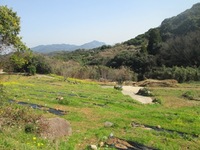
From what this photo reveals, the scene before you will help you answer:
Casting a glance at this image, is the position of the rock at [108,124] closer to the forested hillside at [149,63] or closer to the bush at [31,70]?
the forested hillside at [149,63]

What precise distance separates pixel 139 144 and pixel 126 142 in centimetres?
60

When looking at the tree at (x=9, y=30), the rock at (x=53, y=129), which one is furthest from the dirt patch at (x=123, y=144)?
the tree at (x=9, y=30)

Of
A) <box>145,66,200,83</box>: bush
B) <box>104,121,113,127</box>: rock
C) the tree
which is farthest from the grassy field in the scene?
<box>145,66,200,83</box>: bush

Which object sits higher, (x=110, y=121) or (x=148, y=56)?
(x=148, y=56)

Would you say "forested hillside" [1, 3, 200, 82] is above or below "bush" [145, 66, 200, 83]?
above

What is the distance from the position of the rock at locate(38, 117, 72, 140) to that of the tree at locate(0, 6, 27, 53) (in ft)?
13.7

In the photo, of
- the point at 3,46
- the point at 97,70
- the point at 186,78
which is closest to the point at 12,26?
the point at 3,46

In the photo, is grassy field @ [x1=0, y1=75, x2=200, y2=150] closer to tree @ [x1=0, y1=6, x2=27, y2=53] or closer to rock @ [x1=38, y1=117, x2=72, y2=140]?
rock @ [x1=38, y1=117, x2=72, y2=140]

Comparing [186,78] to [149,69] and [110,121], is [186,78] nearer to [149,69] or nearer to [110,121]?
[149,69]

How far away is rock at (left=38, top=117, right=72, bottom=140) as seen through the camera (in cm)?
1162

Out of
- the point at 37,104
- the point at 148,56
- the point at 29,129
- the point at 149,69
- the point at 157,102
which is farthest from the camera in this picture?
the point at 148,56

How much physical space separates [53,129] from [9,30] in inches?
212

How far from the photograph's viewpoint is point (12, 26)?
1352 centimetres

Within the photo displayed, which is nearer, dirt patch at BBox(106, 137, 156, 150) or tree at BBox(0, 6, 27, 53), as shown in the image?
dirt patch at BBox(106, 137, 156, 150)
